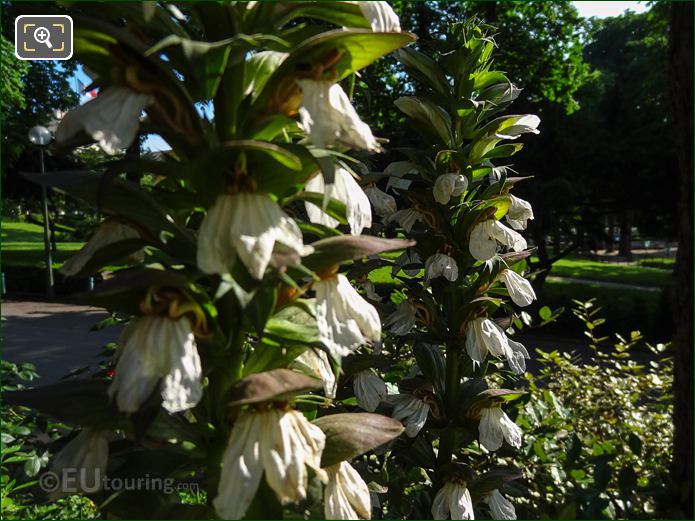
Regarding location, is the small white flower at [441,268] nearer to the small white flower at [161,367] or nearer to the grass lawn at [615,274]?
the small white flower at [161,367]

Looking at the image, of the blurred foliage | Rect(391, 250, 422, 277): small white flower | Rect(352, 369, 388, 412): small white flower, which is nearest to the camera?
the blurred foliage

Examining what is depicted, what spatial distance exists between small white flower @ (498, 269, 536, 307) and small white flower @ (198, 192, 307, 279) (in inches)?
57.1

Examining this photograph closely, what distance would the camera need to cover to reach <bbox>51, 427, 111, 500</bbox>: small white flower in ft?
3.77

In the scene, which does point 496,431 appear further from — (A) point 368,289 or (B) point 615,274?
(B) point 615,274

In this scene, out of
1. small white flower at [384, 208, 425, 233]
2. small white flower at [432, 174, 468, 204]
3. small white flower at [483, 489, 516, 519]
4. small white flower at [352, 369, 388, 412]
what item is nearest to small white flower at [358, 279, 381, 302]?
small white flower at [384, 208, 425, 233]

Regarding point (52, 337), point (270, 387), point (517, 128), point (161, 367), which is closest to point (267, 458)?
point (270, 387)

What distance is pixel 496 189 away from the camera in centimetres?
234

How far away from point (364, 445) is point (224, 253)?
59 centimetres

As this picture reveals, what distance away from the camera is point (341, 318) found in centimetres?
118

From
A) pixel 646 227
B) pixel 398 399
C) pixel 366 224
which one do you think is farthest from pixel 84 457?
pixel 646 227

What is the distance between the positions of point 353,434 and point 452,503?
43.4 inches

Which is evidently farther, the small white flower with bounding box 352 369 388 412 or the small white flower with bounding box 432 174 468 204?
the small white flower with bounding box 432 174 468 204

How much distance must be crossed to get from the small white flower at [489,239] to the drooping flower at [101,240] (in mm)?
1446

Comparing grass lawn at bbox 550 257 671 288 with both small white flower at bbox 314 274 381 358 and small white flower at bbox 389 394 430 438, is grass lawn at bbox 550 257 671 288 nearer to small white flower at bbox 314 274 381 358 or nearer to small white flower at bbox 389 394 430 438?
small white flower at bbox 389 394 430 438
